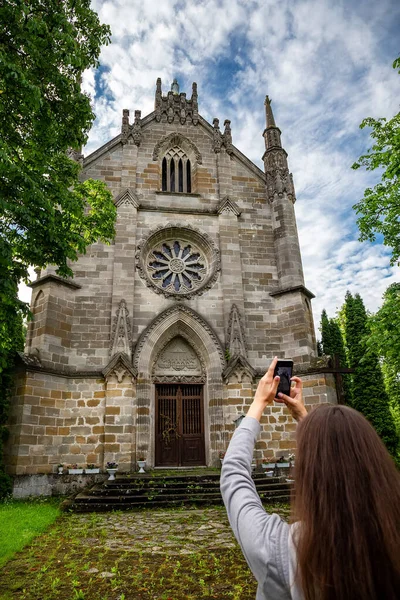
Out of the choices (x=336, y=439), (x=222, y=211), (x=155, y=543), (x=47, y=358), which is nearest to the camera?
(x=336, y=439)

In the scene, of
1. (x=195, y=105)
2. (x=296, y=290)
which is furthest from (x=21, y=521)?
(x=195, y=105)

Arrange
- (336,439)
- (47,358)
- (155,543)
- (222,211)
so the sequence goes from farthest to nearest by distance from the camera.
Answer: (222,211) → (47,358) → (155,543) → (336,439)

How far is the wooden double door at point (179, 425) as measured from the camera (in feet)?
42.9

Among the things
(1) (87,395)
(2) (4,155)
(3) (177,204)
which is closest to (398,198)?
(3) (177,204)

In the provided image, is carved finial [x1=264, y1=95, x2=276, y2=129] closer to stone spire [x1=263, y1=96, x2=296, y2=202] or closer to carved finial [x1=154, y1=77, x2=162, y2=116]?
stone spire [x1=263, y1=96, x2=296, y2=202]

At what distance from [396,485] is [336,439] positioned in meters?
0.20

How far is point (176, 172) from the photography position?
17.0 metres

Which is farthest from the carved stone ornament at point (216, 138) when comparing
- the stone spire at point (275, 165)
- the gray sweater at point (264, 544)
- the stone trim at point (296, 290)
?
the gray sweater at point (264, 544)

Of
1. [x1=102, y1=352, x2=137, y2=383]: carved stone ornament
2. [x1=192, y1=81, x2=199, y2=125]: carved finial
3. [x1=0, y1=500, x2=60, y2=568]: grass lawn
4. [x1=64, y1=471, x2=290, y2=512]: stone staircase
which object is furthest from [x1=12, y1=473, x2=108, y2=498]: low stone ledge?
[x1=192, y1=81, x2=199, y2=125]: carved finial

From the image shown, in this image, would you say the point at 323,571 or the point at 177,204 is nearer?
the point at 323,571

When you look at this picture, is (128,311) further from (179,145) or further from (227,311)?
(179,145)

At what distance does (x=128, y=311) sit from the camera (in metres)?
13.5

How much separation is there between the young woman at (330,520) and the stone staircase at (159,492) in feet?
30.1

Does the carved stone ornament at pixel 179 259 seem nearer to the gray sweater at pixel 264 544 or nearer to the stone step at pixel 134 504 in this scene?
the stone step at pixel 134 504
